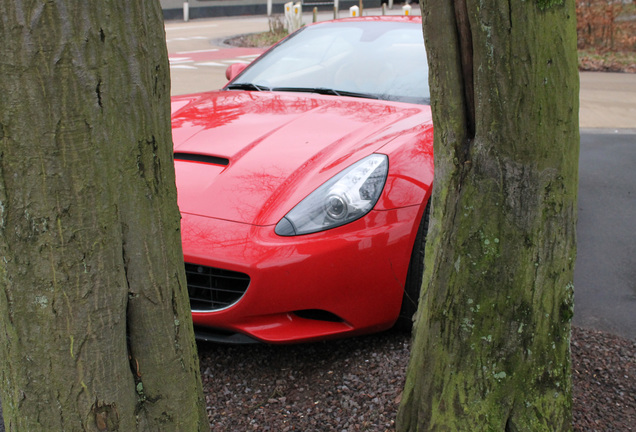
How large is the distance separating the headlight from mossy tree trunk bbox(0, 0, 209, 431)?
105 cm

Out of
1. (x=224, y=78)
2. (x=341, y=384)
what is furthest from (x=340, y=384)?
(x=224, y=78)

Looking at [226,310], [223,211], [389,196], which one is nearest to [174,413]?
[226,310]

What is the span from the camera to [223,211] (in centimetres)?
271

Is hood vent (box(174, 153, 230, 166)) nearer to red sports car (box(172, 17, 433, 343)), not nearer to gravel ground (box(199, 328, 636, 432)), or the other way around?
red sports car (box(172, 17, 433, 343))

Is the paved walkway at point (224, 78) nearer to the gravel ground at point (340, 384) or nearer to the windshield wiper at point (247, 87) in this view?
A: the windshield wiper at point (247, 87)

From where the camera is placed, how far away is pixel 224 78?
36.8 feet

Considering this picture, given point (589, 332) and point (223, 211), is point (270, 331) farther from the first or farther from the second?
point (589, 332)

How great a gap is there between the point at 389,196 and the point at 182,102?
1723 mm

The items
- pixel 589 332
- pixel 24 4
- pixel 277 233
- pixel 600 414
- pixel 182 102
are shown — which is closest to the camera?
pixel 24 4

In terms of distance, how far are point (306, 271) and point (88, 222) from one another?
126 cm

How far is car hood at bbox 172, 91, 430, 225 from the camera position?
9.00 feet

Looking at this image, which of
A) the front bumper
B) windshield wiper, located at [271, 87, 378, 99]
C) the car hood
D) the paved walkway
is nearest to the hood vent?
the car hood

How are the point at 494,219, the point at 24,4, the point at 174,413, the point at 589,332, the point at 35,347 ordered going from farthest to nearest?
the point at 589,332
the point at 494,219
the point at 174,413
the point at 35,347
the point at 24,4

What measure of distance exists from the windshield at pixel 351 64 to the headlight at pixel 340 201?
1039 mm
